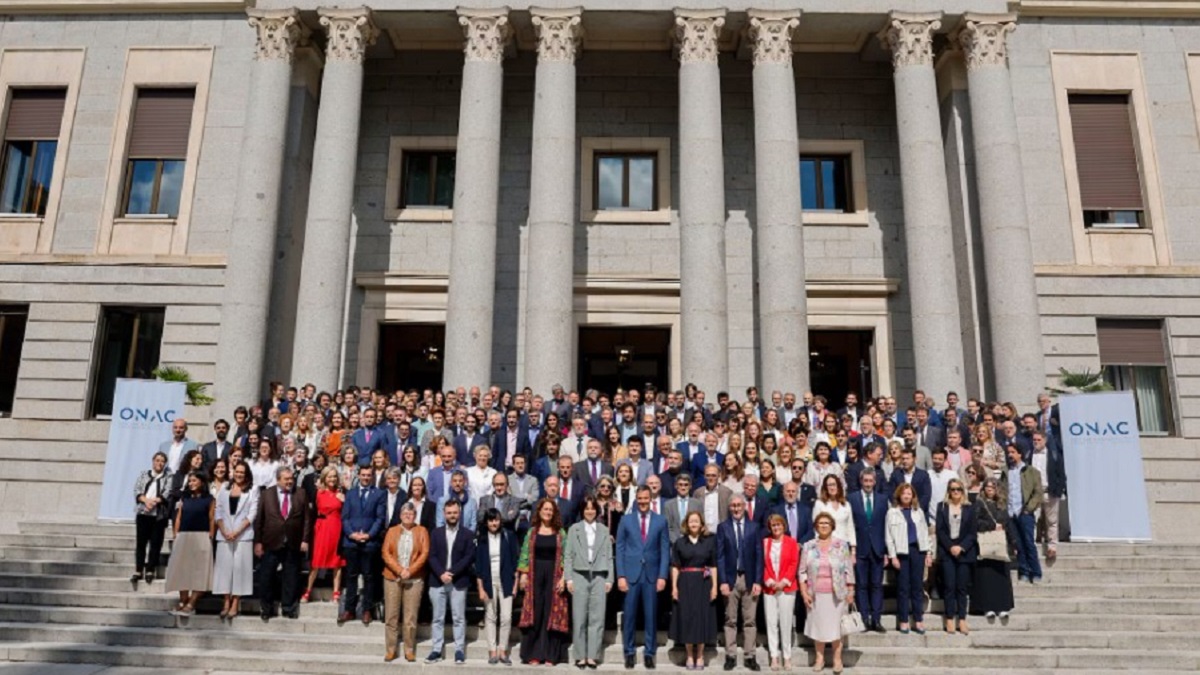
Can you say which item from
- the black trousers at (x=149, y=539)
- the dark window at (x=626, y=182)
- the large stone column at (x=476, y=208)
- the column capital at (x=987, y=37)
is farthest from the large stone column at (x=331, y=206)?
the column capital at (x=987, y=37)

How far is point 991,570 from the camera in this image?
11.7 meters

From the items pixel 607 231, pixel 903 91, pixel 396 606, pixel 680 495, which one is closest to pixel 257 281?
pixel 607 231

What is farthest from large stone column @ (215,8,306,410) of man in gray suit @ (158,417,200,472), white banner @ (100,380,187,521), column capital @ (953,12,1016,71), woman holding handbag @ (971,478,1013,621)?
column capital @ (953,12,1016,71)

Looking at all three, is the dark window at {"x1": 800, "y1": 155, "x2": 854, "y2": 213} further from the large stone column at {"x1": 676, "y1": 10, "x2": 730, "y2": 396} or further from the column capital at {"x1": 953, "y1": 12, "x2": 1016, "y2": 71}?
the large stone column at {"x1": 676, "y1": 10, "x2": 730, "y2": 396}

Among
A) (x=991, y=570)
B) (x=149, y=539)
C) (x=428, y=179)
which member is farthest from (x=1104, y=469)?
(x=428, y=179)

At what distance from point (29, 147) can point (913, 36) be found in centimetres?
2488

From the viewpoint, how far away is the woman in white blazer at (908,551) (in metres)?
11.4

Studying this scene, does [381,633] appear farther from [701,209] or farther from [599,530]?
[701,209]

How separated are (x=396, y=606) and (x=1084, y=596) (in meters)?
10.4

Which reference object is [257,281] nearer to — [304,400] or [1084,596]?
[304,400]

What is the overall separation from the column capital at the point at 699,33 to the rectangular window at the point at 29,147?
17.8 m

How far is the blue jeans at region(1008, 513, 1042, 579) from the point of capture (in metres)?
13.0

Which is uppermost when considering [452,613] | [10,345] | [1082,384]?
[10,345]

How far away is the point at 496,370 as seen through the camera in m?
22.9
